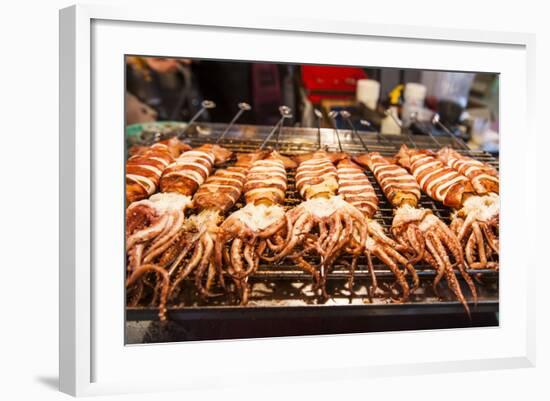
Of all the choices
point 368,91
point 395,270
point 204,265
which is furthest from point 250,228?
point 368,91

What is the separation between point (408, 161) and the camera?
2.63m

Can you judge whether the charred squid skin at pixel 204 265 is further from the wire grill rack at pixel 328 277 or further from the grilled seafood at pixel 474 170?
the grilled seafood at pixel 474 170

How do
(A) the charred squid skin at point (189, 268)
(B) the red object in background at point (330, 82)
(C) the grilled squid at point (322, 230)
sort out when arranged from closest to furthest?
(A) the charred squid skin at point (189, 268)
(C) the grilled squid at point (322, 230)
(B) the red object in background at point (330, 82)

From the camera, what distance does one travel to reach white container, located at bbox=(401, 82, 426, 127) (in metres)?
3.79

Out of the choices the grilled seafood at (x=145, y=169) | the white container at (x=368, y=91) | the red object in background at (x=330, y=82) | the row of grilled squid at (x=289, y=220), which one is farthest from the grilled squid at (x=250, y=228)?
the white container at (x=368, y=91)

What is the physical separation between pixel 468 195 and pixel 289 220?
0.86m

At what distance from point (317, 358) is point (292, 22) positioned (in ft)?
4.41

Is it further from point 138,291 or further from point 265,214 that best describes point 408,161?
point 138,291

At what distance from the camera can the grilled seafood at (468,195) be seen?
2424 mm

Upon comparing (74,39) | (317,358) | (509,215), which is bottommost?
(317,358)

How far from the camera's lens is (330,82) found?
12.1ft

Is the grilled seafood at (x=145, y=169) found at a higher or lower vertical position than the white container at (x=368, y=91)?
lower

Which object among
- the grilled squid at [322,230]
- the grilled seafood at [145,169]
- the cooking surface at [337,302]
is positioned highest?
the grilled seafood at [145,169]

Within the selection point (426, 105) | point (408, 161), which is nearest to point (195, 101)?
point (426, 105)
